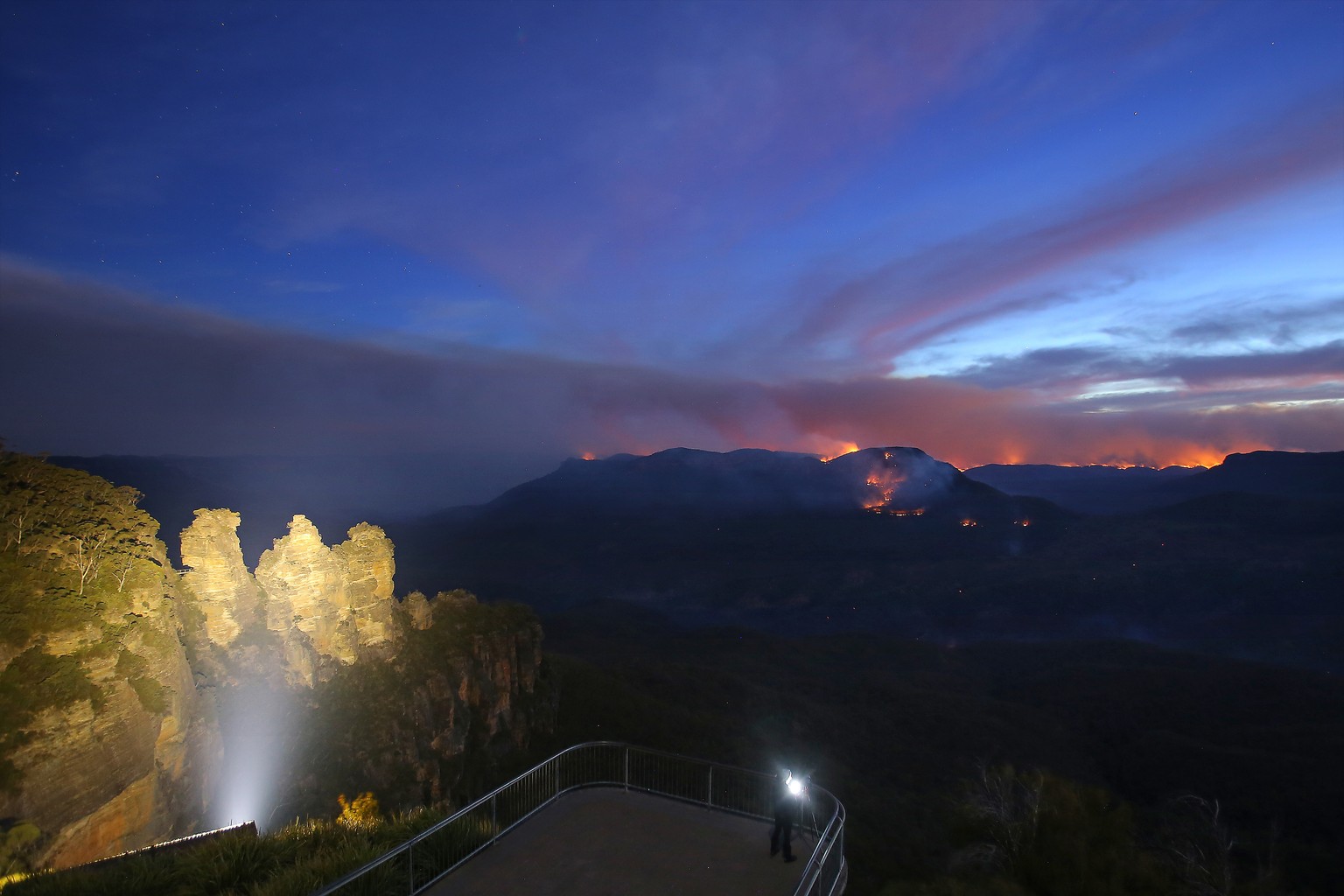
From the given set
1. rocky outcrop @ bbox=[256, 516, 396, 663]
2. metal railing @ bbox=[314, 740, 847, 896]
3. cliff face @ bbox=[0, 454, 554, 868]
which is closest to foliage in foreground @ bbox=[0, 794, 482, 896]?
metal railing @ bbox=[314, 740, 847, 896]

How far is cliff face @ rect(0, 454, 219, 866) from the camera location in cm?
2063

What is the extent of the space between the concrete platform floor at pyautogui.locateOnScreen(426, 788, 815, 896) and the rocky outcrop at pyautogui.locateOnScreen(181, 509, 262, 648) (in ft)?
101

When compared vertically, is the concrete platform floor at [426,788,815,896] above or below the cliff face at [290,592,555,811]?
above

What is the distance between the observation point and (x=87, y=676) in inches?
898

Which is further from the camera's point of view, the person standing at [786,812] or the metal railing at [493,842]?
the person standing at [786,812]

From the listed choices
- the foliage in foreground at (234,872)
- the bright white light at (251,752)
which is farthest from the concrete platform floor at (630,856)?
the bright white light at (251,752)

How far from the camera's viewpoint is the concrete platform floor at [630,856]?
1076cm

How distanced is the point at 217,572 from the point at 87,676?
13.4 meters

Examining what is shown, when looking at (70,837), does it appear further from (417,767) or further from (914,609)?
(914,609)

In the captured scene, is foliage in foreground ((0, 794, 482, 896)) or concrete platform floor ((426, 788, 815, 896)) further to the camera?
concrete platform floor ((426, 788, 815, 896))

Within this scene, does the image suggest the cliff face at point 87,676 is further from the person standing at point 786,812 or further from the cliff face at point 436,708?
the person standing at point 786,812

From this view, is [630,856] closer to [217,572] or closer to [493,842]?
[493,842]

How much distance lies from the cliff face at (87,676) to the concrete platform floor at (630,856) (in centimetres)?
1836

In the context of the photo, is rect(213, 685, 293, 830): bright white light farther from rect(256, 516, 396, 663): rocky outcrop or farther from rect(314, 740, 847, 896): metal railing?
rect(314, 740, 847, 896): metal railing
